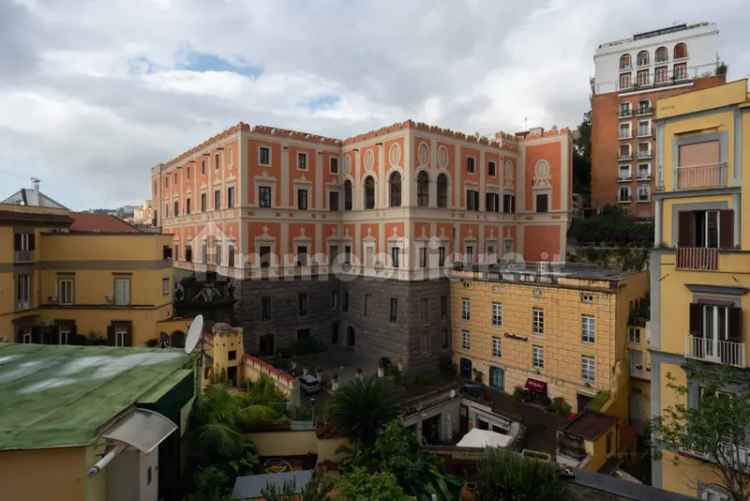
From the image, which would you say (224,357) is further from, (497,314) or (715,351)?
(715,351)

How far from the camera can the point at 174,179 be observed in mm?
40094

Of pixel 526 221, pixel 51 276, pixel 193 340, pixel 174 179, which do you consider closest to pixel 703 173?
pixel 193 340

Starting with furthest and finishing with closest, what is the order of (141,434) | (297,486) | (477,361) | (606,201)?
(606,201), (477,361), (297,486), (141,434)

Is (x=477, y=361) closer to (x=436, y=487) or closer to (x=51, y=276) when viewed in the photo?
(x=436, y=487)

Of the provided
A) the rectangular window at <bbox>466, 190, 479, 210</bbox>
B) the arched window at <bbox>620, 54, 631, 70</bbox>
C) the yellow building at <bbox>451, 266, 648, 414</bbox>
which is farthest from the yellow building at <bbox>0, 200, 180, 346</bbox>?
the arched window at <bbox>620, 54, 631, 70</bbox>

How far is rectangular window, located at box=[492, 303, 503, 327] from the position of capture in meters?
26.1

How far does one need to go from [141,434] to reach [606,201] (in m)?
47.2

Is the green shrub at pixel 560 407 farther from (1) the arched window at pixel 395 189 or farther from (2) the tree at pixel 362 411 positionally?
(2) the tree at pixel 362 411

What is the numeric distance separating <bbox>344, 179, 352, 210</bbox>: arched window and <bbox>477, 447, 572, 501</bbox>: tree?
1002 inches

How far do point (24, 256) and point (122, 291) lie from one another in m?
4.58

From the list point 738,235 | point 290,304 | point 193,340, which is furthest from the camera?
point 290,304

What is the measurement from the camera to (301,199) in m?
31.0

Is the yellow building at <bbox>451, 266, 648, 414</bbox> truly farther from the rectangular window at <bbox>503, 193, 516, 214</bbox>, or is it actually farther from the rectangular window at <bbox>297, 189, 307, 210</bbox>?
the rectangular window at <bbox>297, 189, 307, 210</bbox>

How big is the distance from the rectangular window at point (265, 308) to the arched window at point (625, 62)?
148 ft
